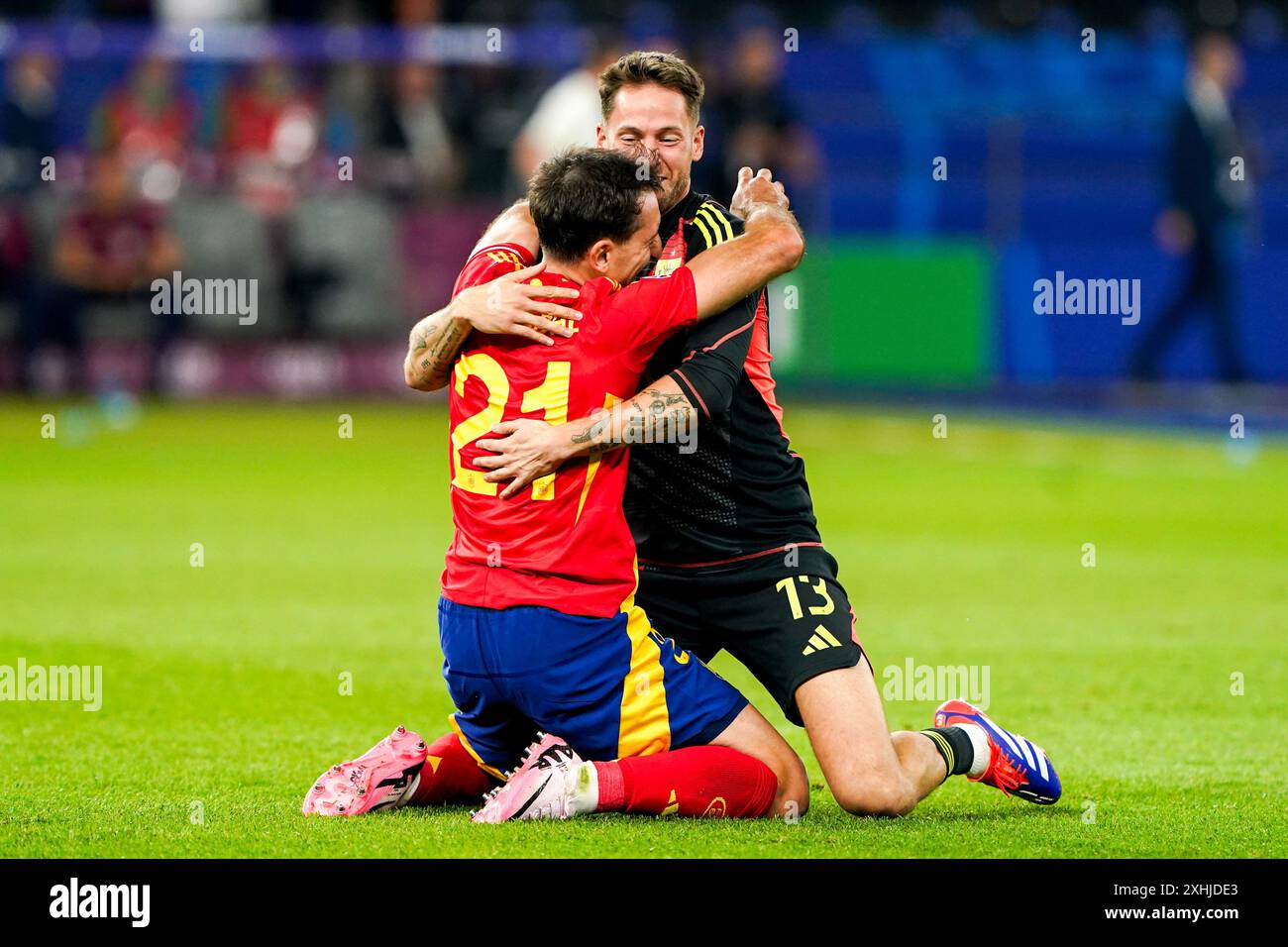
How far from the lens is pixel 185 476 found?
→ 1584 centimetres

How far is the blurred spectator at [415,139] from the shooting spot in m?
22.4

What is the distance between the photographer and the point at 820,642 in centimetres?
641

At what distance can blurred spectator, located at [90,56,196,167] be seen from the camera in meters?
21.8

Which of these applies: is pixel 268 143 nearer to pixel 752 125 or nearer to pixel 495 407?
pixel 752 125

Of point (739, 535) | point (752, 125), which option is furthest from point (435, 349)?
point (752, 125)

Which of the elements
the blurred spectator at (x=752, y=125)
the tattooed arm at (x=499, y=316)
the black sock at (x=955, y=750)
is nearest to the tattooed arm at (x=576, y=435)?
the tattooed arm at (x=499, y=316)

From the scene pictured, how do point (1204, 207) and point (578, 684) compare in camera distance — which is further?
point (1204, 207)

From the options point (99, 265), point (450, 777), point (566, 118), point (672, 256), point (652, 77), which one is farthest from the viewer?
point (99, 265)

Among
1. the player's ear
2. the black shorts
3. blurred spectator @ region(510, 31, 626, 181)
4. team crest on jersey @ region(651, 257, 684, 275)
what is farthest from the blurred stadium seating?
the player's ear

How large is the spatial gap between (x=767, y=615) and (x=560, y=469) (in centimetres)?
96

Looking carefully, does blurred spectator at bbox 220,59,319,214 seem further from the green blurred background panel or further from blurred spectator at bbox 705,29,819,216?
the green blurred background panel

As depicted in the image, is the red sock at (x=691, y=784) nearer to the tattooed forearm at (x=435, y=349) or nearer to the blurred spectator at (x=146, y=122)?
the tattooed forearm at (x=435, y=349)

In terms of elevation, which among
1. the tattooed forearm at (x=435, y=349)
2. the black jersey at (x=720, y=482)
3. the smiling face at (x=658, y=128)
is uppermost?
the smiling face at (x=658, y=128)
